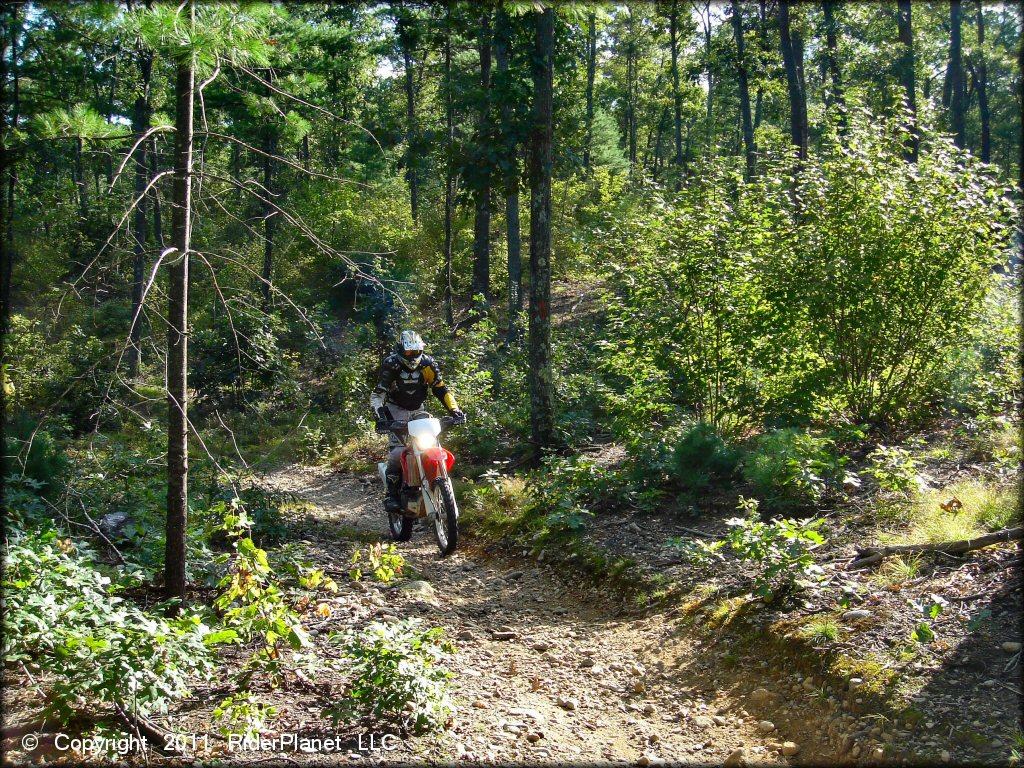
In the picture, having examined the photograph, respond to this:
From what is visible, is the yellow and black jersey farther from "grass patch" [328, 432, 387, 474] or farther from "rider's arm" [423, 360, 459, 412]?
"grass patch" [328, 432, 387, 474]

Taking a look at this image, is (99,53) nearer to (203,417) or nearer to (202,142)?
(202,142)

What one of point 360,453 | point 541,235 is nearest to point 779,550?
point 541,235

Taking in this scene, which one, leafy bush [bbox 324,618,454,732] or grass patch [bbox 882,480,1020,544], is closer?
leafy bush [bbox 324,618,454,732]

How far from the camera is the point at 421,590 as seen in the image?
691 centimetres

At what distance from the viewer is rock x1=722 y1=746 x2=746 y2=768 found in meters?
4.17

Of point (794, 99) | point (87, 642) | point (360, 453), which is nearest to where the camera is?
point (87, 642)

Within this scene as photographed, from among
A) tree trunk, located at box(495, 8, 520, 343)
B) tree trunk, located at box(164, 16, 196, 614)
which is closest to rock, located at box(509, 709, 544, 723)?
tree trunk, located at box(164, 16, 196, 614)

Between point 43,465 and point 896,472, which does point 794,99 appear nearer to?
point 896,472

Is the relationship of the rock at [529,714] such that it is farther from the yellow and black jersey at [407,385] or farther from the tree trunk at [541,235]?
the tree trunk at [541,235]

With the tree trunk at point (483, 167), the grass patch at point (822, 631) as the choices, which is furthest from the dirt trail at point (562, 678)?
the tree trunk at point (483, 167)

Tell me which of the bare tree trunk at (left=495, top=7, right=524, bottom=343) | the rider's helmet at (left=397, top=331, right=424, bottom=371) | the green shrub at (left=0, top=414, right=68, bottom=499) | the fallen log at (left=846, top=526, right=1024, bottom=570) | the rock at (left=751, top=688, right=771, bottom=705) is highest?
the bare tree trunk at (left=495, top=7, right=524, bottom=343)

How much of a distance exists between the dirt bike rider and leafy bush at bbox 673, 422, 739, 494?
239 centimetres

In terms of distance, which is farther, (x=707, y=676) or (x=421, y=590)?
(x=421, y=590)

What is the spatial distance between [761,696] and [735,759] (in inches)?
26.9
